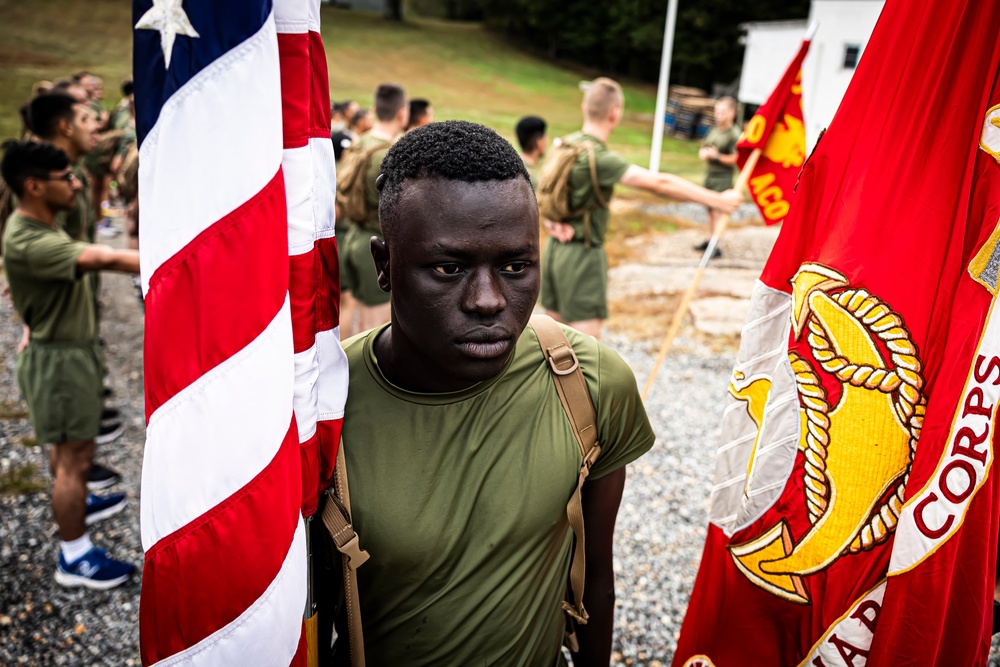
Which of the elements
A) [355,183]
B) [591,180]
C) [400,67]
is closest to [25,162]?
[355,183]

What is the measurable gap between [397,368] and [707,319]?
7.02 metres

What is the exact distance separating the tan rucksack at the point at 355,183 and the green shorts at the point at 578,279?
176 centimetres

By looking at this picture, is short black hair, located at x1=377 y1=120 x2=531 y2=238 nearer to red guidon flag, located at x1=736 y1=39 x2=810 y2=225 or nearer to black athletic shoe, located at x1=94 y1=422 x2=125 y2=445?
red guidon flag, located at x1=736 y1=39 x2=810 y2=225

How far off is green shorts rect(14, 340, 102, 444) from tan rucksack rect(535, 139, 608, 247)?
3.44 meters

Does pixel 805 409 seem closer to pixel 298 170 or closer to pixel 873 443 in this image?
pixel 873 443

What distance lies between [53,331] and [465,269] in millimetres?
3484

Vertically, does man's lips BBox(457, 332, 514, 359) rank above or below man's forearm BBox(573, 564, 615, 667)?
above

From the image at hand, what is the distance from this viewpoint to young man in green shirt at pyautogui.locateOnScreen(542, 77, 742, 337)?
204 inches

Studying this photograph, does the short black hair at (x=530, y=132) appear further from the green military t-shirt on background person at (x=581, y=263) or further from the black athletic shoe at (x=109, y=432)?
the black athletic shoe at (x=109, y=432)

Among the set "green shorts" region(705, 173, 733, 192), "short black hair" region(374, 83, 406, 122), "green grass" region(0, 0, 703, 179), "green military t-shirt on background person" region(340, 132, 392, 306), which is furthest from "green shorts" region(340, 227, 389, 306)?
"green grass" region(0, 0, 703, 179)

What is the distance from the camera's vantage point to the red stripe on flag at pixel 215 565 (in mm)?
1344

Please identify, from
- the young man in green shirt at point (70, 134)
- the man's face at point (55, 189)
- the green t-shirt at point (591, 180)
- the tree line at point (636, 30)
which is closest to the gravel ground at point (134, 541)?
the young man in green shirt at point (70, 134)

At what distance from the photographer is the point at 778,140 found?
3.58 m

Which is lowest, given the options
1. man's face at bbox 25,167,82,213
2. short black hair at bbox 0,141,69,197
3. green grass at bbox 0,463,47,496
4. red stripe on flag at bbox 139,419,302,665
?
green grass at bbox 0,463,47,496
